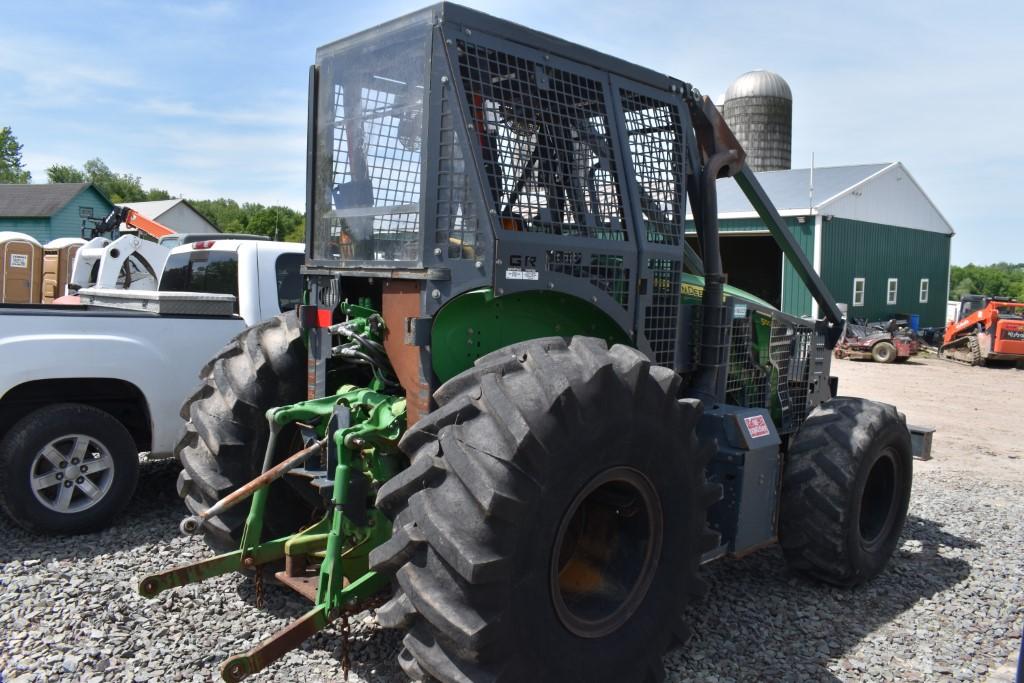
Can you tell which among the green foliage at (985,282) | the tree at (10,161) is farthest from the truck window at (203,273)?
the tree at (10,161)

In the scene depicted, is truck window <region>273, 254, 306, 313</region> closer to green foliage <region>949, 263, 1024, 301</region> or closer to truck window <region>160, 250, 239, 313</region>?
truck window <region>160, 250, 239, 313</region>

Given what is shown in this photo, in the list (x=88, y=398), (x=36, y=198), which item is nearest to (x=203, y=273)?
(x=88, y=398)

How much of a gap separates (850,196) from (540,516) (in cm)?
2299

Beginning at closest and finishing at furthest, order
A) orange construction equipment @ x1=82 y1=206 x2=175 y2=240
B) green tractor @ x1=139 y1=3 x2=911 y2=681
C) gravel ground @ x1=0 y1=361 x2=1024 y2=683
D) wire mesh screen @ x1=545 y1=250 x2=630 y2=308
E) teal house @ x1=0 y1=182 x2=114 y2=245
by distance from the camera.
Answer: green tractor @ x1=139 y1=3 x2=911 y2=681, wire mesh screen @ x1=545 y1=250 x2=630 y2=308, gravel ground @ x1=0 y1=361 x2=1024 y2=683, orange construction equipment @ x1=82 y1=206 x2=175 y2=240, teal house @ x1=0 y1=182 x2=114 y2=245

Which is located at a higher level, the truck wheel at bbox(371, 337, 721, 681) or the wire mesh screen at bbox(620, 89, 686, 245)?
the wire mesh screen at bbox(620, 89, 686, 245)

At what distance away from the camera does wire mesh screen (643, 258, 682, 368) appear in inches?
169

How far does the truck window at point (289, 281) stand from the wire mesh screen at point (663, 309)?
149 inches

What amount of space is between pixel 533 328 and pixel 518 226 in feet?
1.64

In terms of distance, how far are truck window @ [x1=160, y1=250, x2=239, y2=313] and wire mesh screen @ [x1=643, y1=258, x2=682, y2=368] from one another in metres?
4.13

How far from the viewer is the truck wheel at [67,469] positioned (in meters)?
5.48

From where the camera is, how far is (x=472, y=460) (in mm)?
2861

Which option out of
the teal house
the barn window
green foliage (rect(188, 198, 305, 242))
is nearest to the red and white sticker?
the barn window

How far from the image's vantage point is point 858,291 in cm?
2467

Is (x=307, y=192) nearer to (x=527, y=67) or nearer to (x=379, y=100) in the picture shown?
(x=379, y=100)
